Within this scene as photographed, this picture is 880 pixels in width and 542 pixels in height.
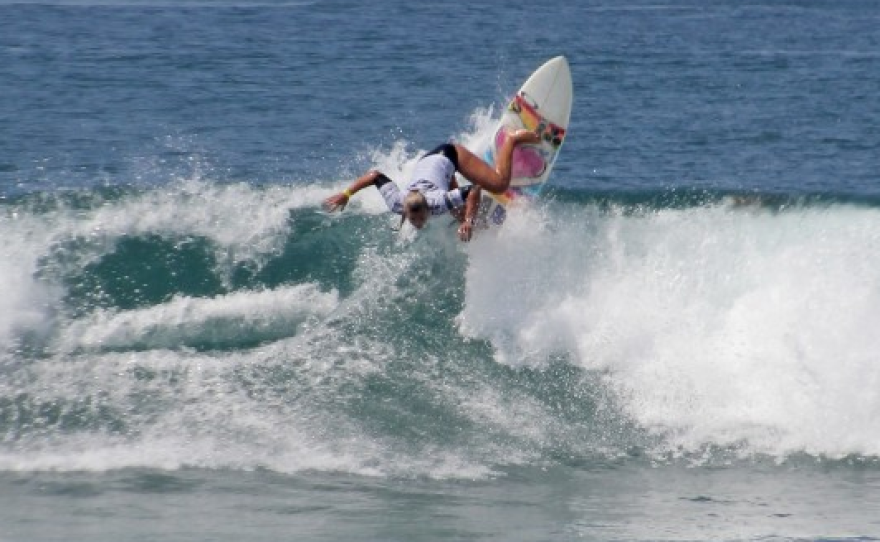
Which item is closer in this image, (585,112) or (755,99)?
(585,112)

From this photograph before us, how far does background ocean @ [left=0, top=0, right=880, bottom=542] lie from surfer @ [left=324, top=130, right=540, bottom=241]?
1025 millimetres

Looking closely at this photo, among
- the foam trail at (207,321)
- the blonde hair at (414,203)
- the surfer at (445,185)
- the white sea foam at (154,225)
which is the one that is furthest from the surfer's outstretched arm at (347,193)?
the white sea foam at (154,225)

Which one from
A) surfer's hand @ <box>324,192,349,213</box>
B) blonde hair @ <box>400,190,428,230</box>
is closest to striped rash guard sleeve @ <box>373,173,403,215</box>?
surfer's hand @ <box>324,192,349,213</box>

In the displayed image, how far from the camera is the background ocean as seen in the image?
978 cm

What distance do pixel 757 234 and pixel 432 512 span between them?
16.7 ft

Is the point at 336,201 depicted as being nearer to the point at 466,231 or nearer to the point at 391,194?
the point at 391,194

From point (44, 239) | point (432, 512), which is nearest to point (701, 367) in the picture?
point (432, 512)

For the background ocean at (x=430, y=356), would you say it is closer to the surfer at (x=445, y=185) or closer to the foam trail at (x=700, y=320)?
the foam trail at (x=700, y=320)

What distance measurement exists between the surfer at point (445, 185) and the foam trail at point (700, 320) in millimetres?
1033

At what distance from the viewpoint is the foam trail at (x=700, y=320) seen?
11281 millimetres

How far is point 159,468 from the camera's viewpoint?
33.8ft

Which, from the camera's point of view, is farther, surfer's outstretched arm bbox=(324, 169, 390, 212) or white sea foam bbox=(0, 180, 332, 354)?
white sea foam bbox=(0, 180, 332, 354)

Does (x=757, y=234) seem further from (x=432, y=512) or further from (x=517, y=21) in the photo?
(x=517, y=21)

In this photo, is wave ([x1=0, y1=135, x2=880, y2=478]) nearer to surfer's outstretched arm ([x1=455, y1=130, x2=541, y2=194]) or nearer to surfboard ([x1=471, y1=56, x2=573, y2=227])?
surfboard ([x1=471, y1=56, x2=573, y2=227])
